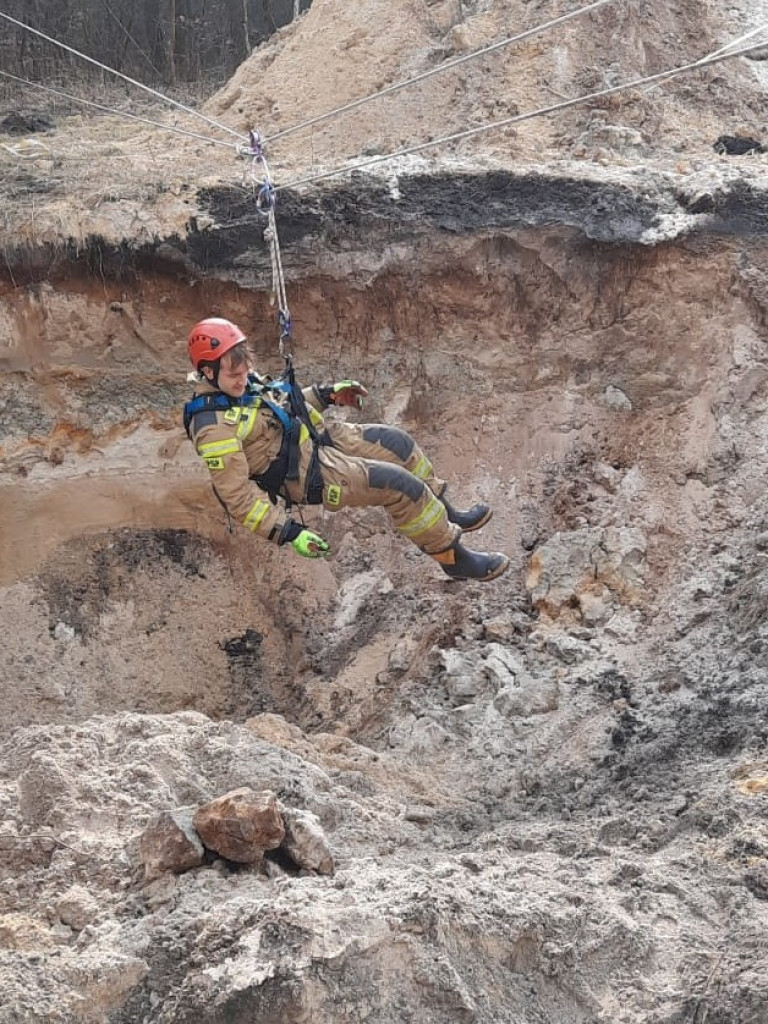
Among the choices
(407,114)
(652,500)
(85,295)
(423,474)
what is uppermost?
(407,114)

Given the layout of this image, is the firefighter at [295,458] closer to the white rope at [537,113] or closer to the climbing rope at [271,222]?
the climbing rope at [271,222]

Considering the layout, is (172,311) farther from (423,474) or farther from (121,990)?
(121,990)

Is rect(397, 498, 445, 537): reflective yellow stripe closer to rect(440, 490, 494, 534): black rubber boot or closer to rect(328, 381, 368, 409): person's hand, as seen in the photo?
rect(440, 490, 494, 534): black rubber boot

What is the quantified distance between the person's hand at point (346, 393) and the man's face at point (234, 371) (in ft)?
2.04

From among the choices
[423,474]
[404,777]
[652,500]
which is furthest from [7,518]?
[652,500]

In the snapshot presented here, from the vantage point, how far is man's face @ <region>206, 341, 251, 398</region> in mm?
5750

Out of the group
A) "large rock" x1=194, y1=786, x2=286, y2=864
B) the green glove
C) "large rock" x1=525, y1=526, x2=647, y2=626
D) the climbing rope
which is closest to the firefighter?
the green glove

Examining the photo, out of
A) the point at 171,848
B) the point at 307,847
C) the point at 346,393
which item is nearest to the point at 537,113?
the point at 346,393

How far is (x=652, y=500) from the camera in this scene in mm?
7277

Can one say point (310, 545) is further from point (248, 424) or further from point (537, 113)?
point (537, 113)

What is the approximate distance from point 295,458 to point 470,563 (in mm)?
1257

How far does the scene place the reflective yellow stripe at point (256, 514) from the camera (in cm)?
568

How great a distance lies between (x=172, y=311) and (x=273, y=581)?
2198 millimetres

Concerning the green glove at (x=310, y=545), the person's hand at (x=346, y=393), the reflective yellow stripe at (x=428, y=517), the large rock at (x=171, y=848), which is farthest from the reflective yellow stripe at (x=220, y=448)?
the large rock at (x=171, y=848)
